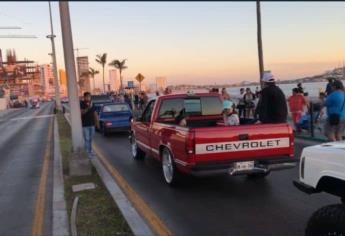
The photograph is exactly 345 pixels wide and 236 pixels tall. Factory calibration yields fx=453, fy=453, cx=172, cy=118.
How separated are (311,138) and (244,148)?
23.8ft

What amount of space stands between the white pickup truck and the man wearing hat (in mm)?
4332

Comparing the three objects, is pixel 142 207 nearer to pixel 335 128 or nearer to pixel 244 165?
pixel 244 165

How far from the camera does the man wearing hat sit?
884 centimetres

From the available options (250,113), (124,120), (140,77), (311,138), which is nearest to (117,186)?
(311,138)

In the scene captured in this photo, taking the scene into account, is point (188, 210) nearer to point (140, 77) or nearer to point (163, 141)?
point (163, 141)

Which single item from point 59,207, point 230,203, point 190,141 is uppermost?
point 190,141

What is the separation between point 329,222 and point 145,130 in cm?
650

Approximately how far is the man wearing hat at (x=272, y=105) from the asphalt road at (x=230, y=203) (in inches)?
46.3

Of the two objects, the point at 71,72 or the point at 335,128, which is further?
the point at 335,128

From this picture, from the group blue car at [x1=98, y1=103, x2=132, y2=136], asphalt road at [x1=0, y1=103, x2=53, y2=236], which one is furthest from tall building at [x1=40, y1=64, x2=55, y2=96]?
asphalt road at [x1=0, y1=103, x2=53, y2=236]

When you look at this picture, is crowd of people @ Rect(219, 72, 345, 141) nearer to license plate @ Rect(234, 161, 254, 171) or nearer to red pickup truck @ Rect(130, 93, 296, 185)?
red pickup truck @ Rect(130, 93, 296, 185)

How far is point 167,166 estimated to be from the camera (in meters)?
8.58

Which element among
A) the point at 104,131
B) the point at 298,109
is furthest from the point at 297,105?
the point at 104,131

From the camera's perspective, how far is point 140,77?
35.5 metres
